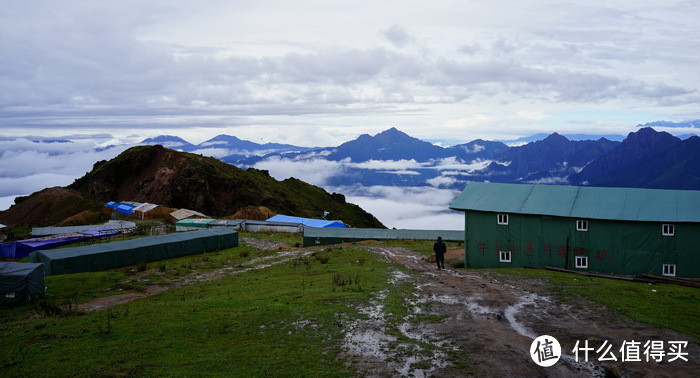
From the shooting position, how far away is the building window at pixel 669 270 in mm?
37222

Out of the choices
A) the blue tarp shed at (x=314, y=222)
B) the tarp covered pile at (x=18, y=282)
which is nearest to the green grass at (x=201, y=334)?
the tarp covered pile at (x=18, y=282)

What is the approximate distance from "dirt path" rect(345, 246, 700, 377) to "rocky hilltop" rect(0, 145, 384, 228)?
104 m

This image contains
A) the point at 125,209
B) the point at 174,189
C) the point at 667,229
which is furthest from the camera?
the point at 174,189

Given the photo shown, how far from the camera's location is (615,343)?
19.6 meters

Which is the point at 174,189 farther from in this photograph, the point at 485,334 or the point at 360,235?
the point at 485,334

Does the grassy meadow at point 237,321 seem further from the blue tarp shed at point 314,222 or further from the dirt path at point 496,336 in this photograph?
the blue tarp shed at point 314,222

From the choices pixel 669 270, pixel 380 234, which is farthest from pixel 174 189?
pixel 669 270

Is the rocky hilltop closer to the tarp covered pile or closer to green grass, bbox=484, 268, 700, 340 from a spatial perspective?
the tarp covered pile

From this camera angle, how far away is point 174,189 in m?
143

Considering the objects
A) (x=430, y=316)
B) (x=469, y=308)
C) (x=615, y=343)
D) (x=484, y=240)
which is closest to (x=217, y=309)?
(x=430, y=316)

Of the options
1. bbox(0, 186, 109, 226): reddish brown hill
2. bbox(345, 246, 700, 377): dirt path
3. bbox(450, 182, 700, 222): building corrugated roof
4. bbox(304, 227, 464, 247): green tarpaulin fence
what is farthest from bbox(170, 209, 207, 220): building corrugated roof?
bbox(345, 246, 700, 377): dirt path

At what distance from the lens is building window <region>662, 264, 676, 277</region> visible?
37222 mm

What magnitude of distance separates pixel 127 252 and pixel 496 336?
45205 mm

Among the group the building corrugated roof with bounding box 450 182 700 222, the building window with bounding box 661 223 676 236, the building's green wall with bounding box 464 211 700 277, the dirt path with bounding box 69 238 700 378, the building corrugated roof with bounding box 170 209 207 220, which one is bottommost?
the building corrugated roof with bounding box 170 209 207 220
